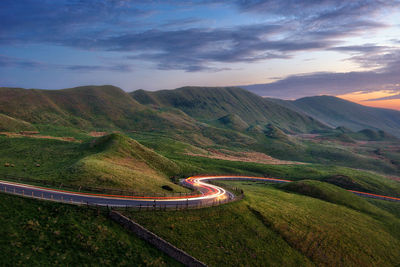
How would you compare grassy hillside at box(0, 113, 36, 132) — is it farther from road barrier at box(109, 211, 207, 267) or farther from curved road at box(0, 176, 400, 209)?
road barrier at box(109, 211, 207, 267)

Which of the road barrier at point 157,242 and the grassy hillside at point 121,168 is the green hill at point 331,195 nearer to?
the grassy hillside at point 121,168

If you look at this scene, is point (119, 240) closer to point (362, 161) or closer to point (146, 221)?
point (146, 221)

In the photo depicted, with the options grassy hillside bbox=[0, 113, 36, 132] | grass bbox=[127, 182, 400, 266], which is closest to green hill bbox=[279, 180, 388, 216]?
grass bbox=[127, 182, 400, 266]

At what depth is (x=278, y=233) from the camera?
4578cm

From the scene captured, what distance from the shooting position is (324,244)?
1873 inches

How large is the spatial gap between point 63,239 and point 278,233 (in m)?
33.7

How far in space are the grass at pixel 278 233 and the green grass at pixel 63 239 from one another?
3776 millimetres

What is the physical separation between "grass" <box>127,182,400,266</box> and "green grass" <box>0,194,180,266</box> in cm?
378

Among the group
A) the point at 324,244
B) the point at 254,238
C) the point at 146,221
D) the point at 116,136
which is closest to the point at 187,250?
the point at 146,221

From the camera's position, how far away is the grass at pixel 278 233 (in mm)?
35750

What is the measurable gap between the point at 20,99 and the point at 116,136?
151178mm

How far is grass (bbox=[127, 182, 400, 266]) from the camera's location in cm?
3575

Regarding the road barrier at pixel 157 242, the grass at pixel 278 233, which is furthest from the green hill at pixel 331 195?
the road barrier at pixel 157 242

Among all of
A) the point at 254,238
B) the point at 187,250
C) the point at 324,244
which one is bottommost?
the point at 324,244
